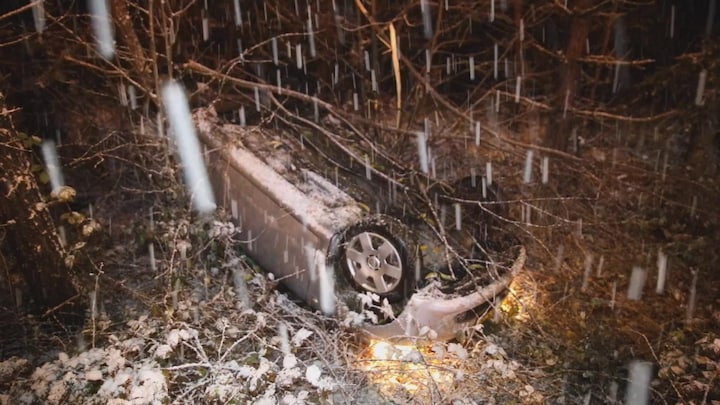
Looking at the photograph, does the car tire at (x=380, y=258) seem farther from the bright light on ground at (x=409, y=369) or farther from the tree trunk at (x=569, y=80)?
the tree trunk at (x=569, y=80)

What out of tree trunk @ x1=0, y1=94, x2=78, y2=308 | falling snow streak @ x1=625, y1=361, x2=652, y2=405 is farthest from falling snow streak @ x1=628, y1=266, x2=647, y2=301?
tree trunk @ x1=0, y1=94, x2=78, y2=308

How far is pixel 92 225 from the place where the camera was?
430 centimetres

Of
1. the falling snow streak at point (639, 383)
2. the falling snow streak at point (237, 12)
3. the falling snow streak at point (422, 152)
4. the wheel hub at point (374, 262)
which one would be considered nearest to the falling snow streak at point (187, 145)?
the wheel hub at point (374, 262)

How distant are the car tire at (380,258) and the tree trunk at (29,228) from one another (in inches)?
87.9

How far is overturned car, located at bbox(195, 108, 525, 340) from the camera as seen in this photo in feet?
12.9

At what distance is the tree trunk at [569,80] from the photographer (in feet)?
19.4

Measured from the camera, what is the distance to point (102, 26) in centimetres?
465

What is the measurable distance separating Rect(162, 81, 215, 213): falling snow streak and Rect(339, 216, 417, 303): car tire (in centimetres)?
170

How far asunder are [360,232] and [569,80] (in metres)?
4.05

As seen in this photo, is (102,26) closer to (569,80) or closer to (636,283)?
(569,80)

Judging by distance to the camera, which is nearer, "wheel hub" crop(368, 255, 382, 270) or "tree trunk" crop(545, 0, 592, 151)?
"wheel hub" crop(368, 255, 382, 270)

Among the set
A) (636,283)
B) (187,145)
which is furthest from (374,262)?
(636,283)

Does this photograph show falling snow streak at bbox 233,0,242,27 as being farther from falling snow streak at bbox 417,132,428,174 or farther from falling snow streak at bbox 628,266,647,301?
falling snow streak at bbox 628,266,647,301

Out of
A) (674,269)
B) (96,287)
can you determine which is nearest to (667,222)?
(674,269)
